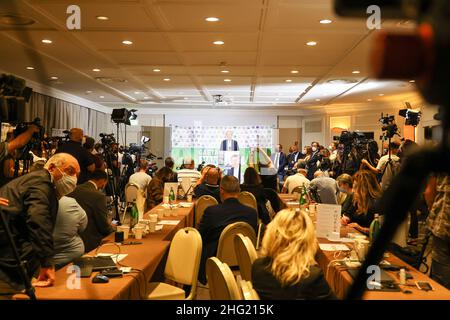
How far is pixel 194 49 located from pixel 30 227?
536 centimetres

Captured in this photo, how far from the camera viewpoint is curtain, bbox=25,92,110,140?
11594mm

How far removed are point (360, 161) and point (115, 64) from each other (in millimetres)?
4651

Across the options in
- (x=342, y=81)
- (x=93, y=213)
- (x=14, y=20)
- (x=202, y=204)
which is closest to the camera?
(x=93, y=213)

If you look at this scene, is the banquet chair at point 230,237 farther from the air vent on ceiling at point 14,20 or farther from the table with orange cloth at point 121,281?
the air vent on ceiling at point 14,20

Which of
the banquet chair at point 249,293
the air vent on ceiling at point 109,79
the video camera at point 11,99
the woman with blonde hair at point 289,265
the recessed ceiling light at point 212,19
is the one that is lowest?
the banquet chair at point 249,293

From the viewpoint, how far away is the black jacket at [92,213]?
429 centimetres

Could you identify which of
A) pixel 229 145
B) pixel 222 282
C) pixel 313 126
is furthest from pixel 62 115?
pixel 222 282

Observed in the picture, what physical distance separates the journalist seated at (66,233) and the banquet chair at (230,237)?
1247 millimetres

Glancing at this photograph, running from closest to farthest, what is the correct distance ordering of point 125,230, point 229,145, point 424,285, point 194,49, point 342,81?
1. point 424,285
2. point 125,230
3. point 194,49
4. point 342,81
5. point 229,145

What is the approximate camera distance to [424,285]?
284cm

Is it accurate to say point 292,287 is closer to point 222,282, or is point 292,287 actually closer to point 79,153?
point 222,282

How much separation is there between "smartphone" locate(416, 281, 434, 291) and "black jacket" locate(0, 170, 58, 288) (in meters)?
2.07

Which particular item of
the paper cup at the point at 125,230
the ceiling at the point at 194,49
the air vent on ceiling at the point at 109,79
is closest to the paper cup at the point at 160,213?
the paper cup at the point at 125,230

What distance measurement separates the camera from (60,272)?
9.84 ft
